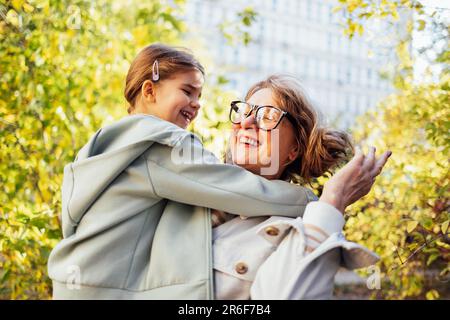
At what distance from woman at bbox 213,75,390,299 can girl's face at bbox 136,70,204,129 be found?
58 centimetres

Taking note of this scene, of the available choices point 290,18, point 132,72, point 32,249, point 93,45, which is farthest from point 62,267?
point 290,18

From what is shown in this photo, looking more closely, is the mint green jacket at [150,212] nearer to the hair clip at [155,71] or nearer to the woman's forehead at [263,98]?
the woman's forehead at [263,98]

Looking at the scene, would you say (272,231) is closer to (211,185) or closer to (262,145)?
(211,185)

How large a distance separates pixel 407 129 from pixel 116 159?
14.1ft

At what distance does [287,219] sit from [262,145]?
353mm

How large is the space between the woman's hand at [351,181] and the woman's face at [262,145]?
338 mm

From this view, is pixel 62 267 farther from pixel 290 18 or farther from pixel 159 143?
pixel 290 18

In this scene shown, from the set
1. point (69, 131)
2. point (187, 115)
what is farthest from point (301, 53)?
point (187, 115)

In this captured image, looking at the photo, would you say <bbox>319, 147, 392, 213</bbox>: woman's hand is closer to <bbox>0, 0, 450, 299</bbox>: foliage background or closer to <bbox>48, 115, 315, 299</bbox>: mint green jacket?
<bbox>48, 115, 315, 299</bbox>: mint green jacket

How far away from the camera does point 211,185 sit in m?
1.93

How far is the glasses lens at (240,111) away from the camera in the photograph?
222 centimetres

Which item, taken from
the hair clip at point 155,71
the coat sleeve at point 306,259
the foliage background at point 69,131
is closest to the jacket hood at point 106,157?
the coat sleeve at point 306,259

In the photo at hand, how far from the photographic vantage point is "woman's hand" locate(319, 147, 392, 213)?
186 cm

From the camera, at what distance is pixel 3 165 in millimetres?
4207
